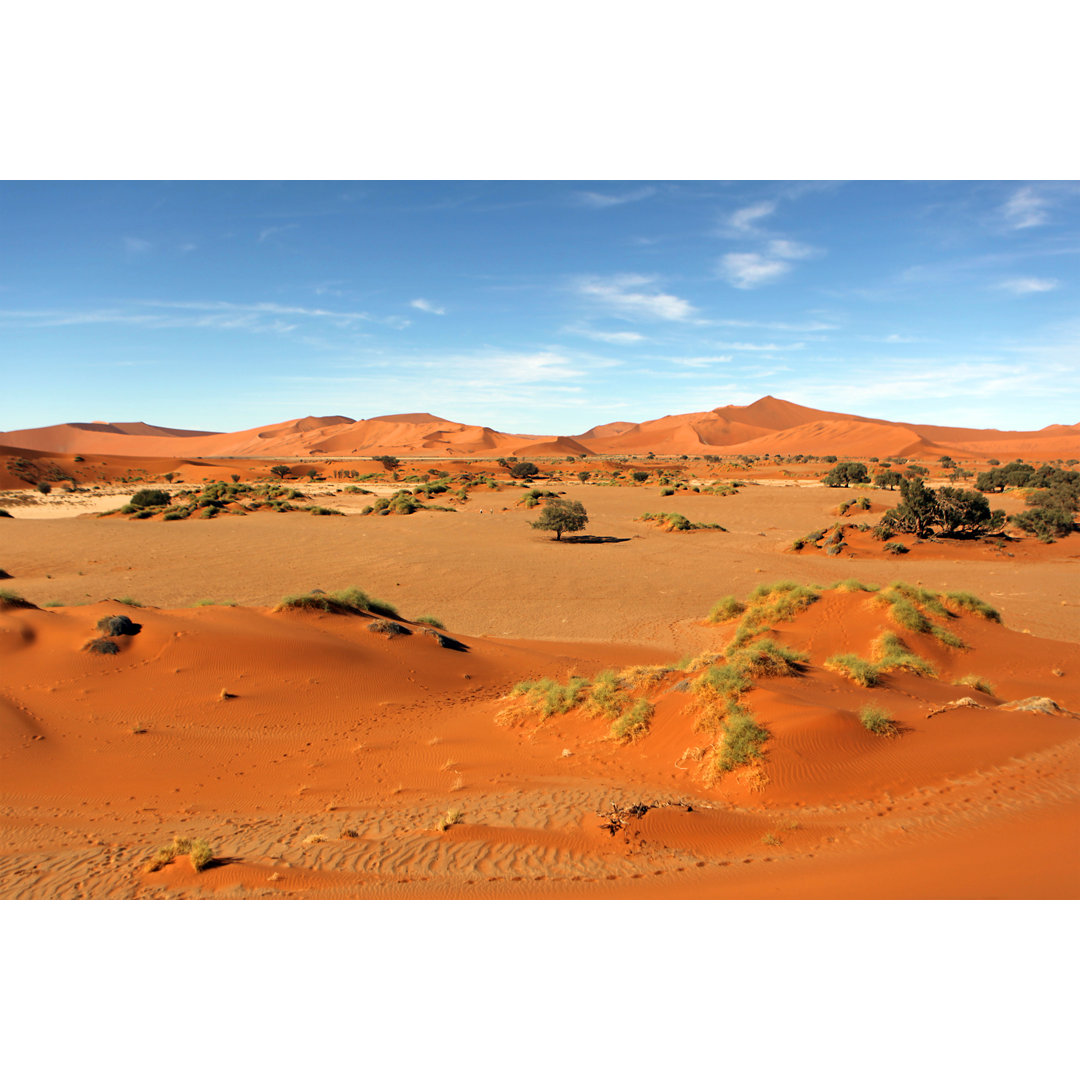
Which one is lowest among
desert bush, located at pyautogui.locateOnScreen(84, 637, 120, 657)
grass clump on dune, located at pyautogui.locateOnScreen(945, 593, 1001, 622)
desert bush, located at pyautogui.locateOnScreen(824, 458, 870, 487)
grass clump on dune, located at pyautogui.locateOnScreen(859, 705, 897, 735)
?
desert bush, located at pyautogui.locateOnScreen(84, 637, 120, 657)

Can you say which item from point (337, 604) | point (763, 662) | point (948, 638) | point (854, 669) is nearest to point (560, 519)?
point (337, 604)

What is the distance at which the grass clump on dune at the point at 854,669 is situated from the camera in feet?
37.9

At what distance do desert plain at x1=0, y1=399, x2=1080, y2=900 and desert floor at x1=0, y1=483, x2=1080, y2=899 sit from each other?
0.05 m

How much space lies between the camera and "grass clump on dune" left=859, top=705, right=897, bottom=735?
336 inches

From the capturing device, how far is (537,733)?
10.3 m

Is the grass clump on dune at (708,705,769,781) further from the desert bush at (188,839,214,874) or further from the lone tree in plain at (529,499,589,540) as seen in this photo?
the lone tree in plain at (529,499,589,540)

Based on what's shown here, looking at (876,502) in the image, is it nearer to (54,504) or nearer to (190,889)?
(190,889)

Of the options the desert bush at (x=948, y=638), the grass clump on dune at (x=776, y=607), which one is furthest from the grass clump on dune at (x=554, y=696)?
the desert bush at (x=948, y=638)

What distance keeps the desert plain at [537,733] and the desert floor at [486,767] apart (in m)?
0.05

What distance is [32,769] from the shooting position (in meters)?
8.38

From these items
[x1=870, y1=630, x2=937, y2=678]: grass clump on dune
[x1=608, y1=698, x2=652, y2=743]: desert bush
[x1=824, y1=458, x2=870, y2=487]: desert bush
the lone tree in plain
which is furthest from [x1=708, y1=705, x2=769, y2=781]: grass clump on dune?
[x1=824, y1=458, x2=870, y2=487]: desert bush

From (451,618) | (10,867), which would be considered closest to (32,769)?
(10,867)

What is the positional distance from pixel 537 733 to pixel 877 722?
15.7ft

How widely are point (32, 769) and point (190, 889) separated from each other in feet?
14.8
